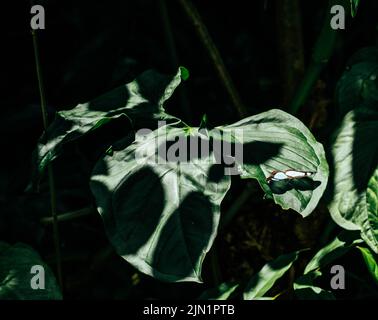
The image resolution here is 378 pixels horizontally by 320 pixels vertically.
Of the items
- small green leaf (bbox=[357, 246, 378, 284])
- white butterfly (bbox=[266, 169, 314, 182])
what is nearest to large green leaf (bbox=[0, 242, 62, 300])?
white butterfly (bbox=[266, 169, 314, 182])

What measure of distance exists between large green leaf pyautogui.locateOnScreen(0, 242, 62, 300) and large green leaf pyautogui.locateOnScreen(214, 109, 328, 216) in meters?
0.36

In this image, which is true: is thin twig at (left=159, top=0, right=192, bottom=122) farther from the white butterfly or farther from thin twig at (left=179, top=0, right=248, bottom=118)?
the white butterfly

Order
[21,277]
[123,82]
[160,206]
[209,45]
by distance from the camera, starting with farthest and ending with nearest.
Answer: [123,82] → [209,45] → [21,277] → [160,206]

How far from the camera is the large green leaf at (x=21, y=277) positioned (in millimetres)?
1016

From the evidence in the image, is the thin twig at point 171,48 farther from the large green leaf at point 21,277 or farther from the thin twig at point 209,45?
the large green leaf at point 21,277

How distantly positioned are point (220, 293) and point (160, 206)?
35cm

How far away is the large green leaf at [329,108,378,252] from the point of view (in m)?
1.04

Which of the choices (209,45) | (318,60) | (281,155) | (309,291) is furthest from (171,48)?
(309,291)

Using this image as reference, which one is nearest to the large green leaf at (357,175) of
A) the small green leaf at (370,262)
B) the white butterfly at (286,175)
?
the small green leaf at (370,262)

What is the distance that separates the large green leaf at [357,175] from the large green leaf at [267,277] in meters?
0.13

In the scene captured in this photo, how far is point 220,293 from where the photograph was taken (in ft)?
3.88

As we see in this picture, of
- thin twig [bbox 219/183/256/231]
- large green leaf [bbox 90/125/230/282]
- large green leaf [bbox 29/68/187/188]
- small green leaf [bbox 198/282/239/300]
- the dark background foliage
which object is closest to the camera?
large green leaf [bbox 90/125/230/282]

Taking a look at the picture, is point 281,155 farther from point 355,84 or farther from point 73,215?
point 73,215

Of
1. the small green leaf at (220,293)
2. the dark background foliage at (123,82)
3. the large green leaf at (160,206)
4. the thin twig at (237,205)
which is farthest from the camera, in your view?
the dark background foliage at (123,82)
